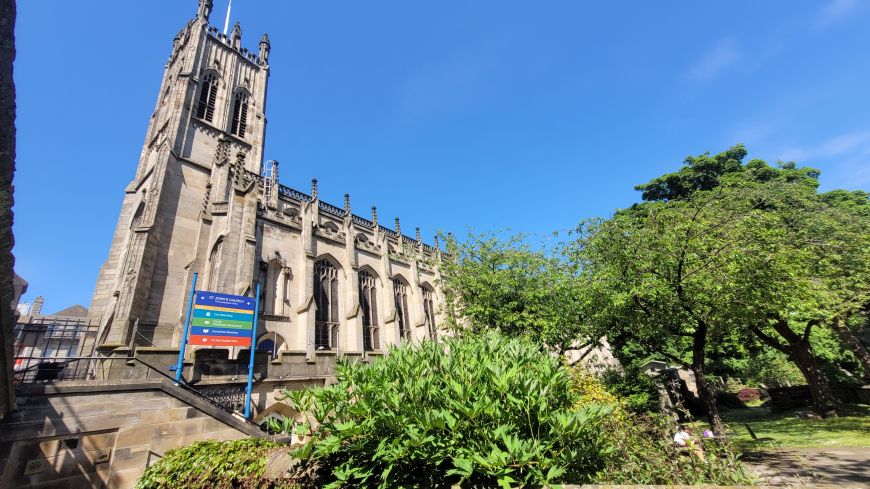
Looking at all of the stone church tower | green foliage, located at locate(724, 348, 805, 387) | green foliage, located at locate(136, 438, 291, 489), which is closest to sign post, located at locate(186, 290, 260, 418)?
the stone church tower

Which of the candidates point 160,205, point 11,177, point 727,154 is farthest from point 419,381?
point 727,154

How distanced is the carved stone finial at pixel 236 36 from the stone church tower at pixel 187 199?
0.81 meters

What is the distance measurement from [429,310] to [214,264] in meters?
17.3

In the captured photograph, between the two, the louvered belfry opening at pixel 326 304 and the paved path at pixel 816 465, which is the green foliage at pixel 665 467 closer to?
the paved path at pixel 816 465

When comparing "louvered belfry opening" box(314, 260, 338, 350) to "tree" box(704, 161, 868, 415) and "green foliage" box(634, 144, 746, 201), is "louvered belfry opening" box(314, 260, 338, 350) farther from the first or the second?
"green foliage" box(634, 144, 746, 201)

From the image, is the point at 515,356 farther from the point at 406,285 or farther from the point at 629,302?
the point at 406,285

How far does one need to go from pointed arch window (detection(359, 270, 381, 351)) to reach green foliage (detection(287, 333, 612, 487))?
20.0 metres

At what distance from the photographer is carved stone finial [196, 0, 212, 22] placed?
29.6m

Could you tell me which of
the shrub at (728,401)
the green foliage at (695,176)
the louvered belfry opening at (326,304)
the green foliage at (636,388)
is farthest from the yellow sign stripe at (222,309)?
the green foliage at (695,176)

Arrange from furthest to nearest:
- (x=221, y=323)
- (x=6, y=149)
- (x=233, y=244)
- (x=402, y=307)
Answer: (x=402, y=307) < (x=233, y=244) < (x=221, y=323) < (x=6, y=149)

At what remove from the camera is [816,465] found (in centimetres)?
829

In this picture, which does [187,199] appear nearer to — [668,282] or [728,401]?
[668,282]

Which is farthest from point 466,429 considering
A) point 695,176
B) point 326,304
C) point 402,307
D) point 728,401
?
point 695,176

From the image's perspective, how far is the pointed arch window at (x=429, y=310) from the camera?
29578mm
